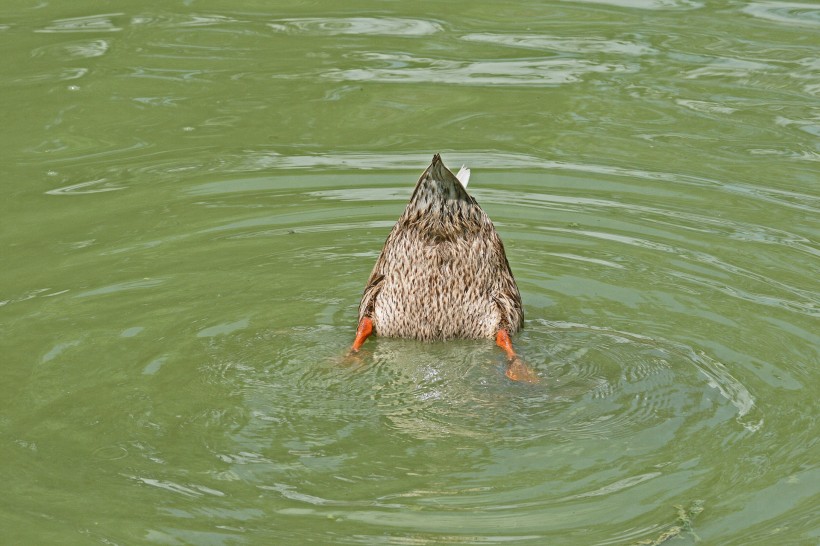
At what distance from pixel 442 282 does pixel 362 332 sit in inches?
19.6

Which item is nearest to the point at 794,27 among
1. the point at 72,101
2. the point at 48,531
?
the point at 72,101

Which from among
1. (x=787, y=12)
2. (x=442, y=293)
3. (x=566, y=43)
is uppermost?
(x=787, y=12)

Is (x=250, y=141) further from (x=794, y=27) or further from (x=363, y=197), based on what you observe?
(x=794, y=27)

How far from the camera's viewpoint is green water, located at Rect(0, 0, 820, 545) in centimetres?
548

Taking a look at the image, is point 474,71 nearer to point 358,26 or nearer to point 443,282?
point 358,26

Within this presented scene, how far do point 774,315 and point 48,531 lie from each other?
12.7ft

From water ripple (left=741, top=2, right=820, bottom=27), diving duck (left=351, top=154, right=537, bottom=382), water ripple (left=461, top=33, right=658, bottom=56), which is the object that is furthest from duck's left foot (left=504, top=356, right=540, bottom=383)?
water ripple (left=741, top=2, right=820, bottom=27)

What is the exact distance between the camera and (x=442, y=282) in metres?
7.30

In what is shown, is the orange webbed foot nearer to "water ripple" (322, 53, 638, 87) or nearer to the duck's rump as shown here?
the duck's rump

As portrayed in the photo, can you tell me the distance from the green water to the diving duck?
0.14m

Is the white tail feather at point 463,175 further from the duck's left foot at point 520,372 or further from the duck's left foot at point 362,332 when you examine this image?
the duck's left foot at point 520,372

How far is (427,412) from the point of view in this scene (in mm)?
6164

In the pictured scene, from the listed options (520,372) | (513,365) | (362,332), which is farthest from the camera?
(362,332)

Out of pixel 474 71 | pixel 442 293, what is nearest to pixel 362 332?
pixel 442 293
